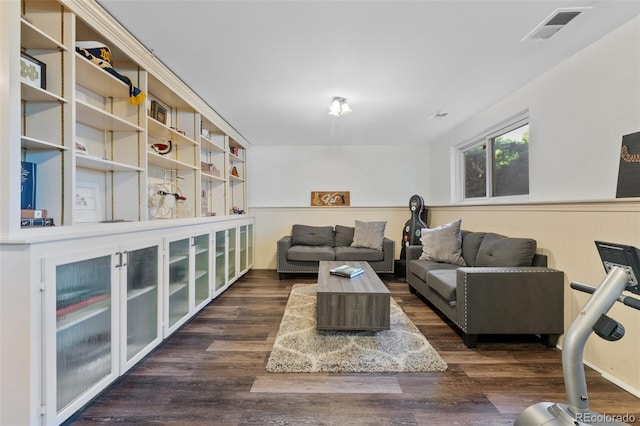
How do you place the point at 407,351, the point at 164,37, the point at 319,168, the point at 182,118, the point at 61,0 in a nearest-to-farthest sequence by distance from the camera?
the point at 61,0 < the point at 164,37 < the point at 407,351 < the point at 182,118 < the point at 319,168

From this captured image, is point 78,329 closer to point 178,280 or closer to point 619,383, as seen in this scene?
point 178,280

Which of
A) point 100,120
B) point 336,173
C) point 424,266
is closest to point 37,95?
point 100,120

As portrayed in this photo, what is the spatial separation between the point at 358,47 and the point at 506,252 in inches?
84.2

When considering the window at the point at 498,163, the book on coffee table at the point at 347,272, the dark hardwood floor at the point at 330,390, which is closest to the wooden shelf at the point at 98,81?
the dark hardwood floor at the point at 330,390

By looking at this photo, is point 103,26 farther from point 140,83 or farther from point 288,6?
point 288,6

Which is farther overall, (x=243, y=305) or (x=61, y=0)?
(x=243, y=305)

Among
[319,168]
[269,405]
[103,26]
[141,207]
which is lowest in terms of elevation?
[269,405]

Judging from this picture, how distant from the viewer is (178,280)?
247 cm

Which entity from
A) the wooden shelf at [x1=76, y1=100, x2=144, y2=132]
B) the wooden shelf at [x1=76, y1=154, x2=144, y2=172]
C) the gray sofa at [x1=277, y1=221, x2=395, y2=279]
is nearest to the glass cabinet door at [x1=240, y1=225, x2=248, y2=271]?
the gray sofa at [x1=277, y1=221, x2=395, y2=279]

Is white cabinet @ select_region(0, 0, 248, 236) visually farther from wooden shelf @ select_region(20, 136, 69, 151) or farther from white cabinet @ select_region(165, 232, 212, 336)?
white cabinet @ select_region(165, 232, 212, 336)

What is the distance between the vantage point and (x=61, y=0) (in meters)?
1.44

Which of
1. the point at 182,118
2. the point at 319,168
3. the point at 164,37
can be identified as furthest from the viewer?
the point at 319,168

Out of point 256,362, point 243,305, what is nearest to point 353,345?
point 256,362

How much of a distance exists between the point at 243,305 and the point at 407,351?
185cm
